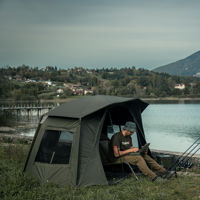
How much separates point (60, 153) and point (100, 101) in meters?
1.28

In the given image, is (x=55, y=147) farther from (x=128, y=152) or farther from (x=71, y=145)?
(x=128, y=152)

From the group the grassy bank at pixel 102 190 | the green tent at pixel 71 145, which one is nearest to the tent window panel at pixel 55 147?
the green tent at pixel 71 145

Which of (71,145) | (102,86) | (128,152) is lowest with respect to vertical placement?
(102,86)

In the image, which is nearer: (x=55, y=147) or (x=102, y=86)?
(x=55, y=147)

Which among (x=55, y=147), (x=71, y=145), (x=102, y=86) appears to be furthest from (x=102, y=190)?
(x=102, y=86)

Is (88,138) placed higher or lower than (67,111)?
lower

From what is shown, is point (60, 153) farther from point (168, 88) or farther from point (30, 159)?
point (168, 88)

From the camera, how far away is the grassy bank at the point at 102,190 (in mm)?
5008

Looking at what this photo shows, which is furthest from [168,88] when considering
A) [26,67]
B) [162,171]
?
[162,171]

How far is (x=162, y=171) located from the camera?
21.0 ft

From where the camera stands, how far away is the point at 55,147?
6.27 meters

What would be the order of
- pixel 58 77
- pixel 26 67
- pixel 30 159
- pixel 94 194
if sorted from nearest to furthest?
pixel 94 194, pixel 30 159, pixel 58 77, pixel 26 67

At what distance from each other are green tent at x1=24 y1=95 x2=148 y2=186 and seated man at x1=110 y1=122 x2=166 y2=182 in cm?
41

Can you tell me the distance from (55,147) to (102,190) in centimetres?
138
